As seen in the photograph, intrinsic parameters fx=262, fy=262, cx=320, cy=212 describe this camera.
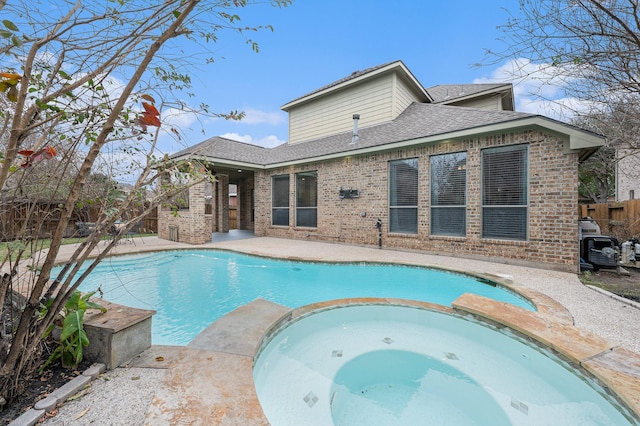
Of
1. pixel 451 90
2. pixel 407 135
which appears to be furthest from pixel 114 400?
pixel 451 90

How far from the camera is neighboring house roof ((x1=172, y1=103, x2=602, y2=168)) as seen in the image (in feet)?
18.6

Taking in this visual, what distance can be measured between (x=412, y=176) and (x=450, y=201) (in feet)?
4.33

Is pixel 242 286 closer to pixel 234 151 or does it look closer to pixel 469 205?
pixel 469 205

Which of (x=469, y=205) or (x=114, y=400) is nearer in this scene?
(x=114, y=400)

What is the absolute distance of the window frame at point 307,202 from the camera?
1020 cm

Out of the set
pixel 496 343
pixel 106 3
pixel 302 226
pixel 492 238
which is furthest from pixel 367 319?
pixel 302 226

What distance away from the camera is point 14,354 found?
4.90 ft

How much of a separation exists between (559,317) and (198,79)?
4553 mm

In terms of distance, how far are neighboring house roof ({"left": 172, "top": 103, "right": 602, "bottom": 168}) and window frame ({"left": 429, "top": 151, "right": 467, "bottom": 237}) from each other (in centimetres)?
64

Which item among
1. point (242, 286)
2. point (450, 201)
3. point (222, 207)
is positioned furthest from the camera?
point (222, 207)

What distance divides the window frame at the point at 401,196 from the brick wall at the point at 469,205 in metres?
0.14

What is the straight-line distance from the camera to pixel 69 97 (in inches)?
64.6

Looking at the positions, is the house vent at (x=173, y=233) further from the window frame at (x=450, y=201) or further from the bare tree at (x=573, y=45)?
the bare tree at (x=573, y=45)

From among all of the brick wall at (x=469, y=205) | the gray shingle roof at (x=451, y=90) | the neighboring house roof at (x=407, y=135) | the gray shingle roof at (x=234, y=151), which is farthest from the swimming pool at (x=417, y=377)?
the gray shingle roof at (x=451, y=90)
